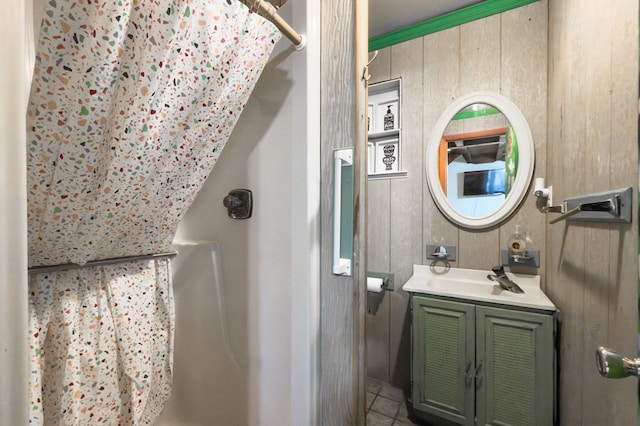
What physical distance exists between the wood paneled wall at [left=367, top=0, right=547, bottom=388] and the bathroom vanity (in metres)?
0.30

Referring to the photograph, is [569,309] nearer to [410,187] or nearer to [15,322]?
[410,187]

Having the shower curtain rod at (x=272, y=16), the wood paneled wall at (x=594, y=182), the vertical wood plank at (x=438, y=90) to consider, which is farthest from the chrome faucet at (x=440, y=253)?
the shower curtain rod at (x=272, y=16)

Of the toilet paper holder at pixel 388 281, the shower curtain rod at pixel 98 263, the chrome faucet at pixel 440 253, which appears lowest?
the toilet paper holder at pixel 388 281

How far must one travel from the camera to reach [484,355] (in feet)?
4.20

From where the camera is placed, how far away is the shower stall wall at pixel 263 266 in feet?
2.70

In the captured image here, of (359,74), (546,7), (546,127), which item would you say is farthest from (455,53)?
A: (359,74)

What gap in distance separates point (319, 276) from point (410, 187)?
1.23 m

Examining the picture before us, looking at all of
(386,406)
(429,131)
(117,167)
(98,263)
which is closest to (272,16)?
(117,167)

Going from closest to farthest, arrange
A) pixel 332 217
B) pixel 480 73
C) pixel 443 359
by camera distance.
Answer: pixel 332 217 < pixel 443 359 < pixel 480 73

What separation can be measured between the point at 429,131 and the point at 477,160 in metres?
0.37

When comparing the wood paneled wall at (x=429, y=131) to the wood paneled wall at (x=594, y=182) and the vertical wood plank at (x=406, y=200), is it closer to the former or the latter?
the vertical wood plank at (x=406, y=200)

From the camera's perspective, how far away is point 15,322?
31 centimetres

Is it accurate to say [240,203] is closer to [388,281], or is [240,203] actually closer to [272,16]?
[272,16]

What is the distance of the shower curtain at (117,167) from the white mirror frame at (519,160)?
136 cm
